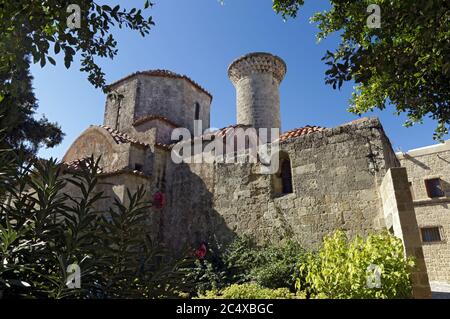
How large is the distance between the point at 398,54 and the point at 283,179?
5.42m

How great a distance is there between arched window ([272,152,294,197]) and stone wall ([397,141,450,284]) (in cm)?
1125

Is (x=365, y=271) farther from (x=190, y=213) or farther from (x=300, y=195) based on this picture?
(x=190, y=213)

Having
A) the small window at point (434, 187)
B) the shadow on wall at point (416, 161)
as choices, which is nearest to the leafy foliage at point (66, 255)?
the small window at point (434, 187)

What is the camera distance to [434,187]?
1722 centimetres

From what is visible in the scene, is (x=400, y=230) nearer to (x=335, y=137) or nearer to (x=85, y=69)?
(x=335, y=137)

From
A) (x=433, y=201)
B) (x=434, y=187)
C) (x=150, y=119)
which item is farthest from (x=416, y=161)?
(x=150, y=119)

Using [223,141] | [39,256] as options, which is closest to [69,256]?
[39,256]

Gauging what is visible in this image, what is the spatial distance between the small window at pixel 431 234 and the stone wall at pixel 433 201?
171 mm

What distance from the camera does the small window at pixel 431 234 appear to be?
1591 centimetres

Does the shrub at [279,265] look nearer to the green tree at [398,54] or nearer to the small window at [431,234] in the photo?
the green tree at [398,54]

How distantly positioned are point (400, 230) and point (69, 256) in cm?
512

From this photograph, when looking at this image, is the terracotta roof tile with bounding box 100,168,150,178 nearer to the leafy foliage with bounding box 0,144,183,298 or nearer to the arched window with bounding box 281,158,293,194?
the arched window with bounding box 281,158,293,194

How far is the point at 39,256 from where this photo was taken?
5.35ft

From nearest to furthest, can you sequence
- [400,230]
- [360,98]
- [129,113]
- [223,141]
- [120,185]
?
[400,230] < [360,98] < [120,185] < [223,141] < [129,113]
